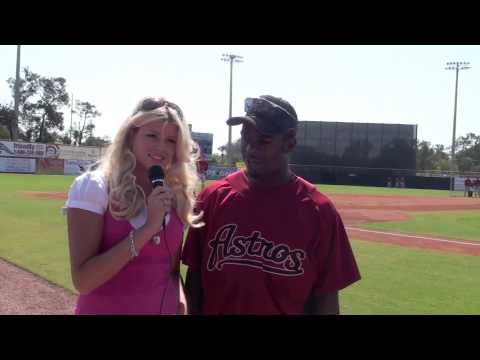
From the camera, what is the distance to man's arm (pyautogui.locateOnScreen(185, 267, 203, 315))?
2.42m

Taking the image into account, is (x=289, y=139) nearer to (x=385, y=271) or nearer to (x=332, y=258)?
(x=332, y=258)

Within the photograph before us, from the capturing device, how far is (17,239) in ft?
33.7

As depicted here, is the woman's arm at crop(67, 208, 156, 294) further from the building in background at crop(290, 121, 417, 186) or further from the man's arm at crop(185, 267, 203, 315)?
the building in background at crop(290, 121, 417, 186)

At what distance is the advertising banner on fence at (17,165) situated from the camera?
148 ft


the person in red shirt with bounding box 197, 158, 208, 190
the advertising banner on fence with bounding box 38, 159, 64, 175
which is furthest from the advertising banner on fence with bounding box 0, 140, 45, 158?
the person in red shirt with bounding box 197, 158, 208, 190

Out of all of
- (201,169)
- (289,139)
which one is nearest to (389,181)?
(201,169)

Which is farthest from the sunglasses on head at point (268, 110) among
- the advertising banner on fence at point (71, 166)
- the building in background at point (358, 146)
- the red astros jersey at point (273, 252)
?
the building in background at point (358, 146)

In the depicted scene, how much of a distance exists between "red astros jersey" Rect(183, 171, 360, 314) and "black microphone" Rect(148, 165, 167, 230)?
0.30m

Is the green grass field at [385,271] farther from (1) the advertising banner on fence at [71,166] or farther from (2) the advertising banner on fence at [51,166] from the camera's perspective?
(1) the advertising banner on fence at [71,166]

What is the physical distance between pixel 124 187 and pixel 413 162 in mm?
62947

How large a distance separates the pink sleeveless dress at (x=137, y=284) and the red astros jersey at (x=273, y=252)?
0.18 m

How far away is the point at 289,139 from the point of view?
2340 millimetres

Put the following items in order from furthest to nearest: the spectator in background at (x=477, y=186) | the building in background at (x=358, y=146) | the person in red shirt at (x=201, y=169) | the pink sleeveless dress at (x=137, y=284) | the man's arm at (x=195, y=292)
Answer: the building in background at (x=358, y=146), the spectator in background at (x=477, y=186), the person in red shirt at (x=201, y=169), the man's arm at (x=195, y=292), the pink sleeveless dress at (x=137, y=284)

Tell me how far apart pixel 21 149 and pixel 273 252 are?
4867cm
